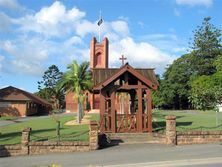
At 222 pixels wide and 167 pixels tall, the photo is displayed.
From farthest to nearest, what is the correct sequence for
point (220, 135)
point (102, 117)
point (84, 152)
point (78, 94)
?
point (78, 94), point (102, 117), point (220, 135), point (84, 152)

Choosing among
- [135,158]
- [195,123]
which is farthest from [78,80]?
[135,158]

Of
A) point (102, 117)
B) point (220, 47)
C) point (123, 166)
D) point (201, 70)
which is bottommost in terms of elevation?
point (123, 166)

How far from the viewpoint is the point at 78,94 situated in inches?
1443

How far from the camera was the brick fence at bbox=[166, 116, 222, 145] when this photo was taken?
68.1 ft

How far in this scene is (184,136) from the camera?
68.7 ft

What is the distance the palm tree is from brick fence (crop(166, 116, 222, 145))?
16.6 meters

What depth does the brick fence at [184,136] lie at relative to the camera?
20.8 m

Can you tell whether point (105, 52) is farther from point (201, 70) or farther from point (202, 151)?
point (202, 151)

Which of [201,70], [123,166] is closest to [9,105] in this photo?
[201,70]

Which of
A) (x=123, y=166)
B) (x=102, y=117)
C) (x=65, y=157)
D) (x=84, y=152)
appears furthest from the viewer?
(x=102, y=117)

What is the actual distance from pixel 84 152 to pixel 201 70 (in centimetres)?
7313

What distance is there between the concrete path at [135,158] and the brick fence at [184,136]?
85 centimetres

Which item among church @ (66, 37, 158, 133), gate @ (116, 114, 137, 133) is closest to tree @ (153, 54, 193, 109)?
church @ (66, 37, 158, 133)

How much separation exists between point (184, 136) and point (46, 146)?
7254mm
